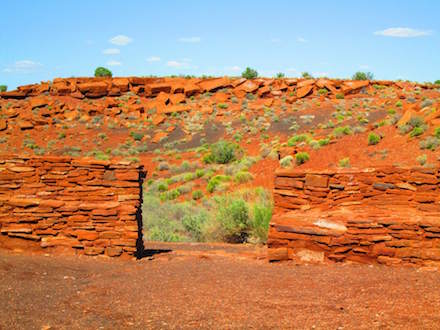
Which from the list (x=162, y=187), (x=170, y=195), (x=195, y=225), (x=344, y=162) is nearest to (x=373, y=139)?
(x=344, y=162)

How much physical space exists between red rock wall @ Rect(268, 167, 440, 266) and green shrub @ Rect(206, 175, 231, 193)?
14324 millimetres

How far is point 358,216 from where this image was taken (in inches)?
340

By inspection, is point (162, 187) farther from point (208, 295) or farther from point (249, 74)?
point (249, 74)

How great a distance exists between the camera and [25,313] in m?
5.89

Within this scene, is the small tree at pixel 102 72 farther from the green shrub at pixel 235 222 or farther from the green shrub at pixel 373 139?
the green shrub at pixel 235 222

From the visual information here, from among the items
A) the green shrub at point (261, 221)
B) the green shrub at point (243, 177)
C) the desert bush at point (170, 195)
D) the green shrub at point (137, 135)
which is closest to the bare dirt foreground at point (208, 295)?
the green shrub at point (261, 221)

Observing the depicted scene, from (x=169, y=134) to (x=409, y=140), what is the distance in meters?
22.1

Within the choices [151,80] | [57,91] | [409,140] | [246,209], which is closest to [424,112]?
[409,140]

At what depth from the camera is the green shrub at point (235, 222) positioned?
13406 millimetres

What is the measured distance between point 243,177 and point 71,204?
15.4 meters

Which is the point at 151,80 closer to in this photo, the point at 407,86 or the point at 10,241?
the point at 407,86

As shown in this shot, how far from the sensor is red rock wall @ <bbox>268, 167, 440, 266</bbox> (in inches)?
328

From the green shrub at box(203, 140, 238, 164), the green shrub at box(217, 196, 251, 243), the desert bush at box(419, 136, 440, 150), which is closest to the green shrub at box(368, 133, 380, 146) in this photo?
the desert bush at box(419, 136, 440, 150)

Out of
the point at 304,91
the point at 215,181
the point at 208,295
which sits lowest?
the point at 215,181
